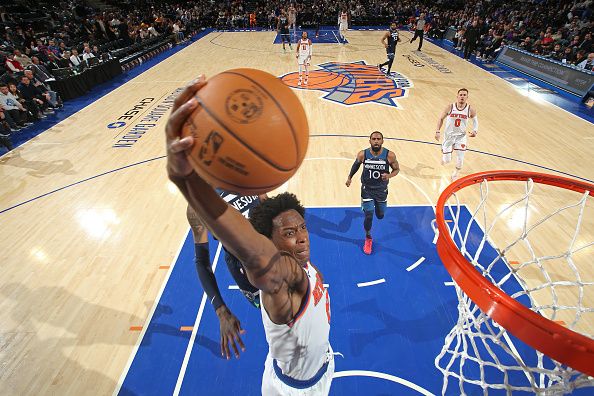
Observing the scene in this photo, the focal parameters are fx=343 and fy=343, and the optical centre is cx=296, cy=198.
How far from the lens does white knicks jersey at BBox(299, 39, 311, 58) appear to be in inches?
434

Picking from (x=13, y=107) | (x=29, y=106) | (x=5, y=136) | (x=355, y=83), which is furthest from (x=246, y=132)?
(x=355, y=83)

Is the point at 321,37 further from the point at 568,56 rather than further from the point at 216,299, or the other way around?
the point at 216,299

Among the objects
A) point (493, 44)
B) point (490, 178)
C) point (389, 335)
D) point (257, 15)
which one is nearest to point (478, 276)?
point (490, 178)

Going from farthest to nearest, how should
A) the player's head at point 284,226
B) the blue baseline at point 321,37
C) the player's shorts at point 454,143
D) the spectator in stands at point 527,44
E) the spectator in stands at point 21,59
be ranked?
the blue baseline at point 321,37, the spectator in stands at point 527,44, the spectator in stands at point 21,59, the player's shorts at point 454,143, the player's head at point 284,226

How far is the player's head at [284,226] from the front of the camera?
215 cm

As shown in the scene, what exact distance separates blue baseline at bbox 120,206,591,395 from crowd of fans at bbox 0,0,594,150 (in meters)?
8.14

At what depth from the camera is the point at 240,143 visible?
1354mm

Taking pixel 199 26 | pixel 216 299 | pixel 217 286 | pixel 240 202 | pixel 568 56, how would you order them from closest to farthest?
pixel 216 299, pixel 217 286, pixel 240 202, pixel 568 56, pixel 199 26

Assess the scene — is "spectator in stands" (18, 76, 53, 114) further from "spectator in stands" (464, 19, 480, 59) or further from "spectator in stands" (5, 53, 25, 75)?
"spectator in stands" (464, 19, 480, 59)

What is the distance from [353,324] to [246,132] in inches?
125

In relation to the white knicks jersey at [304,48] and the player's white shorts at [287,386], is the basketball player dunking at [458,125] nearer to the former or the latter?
the player's white shorts at [287,386]

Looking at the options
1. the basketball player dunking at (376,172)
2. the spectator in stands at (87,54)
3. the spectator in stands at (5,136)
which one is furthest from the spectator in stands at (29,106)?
the basketball player dunking at (376,172)

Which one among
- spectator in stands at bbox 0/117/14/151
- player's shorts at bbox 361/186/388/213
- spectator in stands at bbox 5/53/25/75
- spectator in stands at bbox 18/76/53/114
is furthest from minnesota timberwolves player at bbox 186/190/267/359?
spectator in stands at bbox 5/53/25/75

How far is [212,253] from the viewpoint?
4883mm
